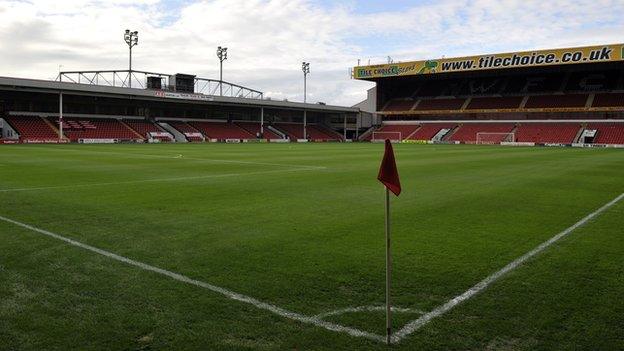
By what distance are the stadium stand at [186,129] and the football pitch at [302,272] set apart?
→ 5362 cm

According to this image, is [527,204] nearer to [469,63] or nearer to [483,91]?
[469,63]

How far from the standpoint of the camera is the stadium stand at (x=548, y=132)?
6209 centimetres

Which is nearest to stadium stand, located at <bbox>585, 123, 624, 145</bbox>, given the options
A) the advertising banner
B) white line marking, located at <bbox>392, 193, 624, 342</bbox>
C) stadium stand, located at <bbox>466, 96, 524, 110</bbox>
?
the advertising banner

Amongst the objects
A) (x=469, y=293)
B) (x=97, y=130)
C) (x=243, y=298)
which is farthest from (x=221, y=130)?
(x=469, y=293)

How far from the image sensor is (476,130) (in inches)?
2820

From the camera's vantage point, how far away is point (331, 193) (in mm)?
13766

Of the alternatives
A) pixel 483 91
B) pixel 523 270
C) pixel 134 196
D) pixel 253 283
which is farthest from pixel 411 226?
pixel 483 91

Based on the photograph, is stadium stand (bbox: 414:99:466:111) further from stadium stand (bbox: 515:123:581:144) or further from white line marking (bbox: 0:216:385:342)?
white line marking (bbox: 0:216:385:342)

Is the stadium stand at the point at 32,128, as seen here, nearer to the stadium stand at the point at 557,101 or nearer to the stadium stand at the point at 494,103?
the stadium stand at the point at 494,103

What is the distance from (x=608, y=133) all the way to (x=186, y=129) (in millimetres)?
54079

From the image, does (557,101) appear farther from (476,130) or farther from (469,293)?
(469,293)

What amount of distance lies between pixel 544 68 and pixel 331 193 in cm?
6341

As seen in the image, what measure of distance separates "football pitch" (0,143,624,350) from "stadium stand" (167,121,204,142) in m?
53.6

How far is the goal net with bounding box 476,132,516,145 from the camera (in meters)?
66.2
